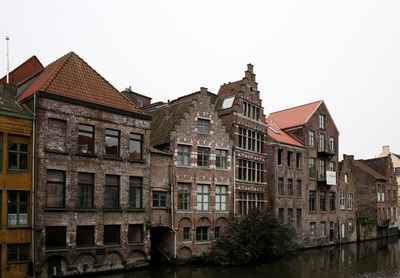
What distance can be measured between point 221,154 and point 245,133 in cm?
384

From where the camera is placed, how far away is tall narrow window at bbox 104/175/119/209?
26.8m

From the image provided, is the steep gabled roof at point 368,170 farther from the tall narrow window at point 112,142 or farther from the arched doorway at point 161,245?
the tall narrow window at point 112,142

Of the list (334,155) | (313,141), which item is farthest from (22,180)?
(334,155)

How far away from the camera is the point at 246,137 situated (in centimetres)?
3694

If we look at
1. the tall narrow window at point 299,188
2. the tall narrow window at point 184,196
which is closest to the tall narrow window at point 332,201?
the tall narrow window at point 299,188

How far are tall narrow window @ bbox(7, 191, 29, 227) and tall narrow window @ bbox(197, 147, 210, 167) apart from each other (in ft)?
43.0

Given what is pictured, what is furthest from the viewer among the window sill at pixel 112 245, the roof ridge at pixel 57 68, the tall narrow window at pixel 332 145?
the tall narrow window at pixel 332 145

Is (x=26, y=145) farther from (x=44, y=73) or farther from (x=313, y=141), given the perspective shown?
(x=313, y=141)

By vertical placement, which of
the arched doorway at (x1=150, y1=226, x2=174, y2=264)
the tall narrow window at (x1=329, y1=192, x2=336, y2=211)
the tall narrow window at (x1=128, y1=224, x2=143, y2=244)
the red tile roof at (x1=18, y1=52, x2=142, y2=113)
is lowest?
the arched doorway at (x1=150, y1=226, x2=174, y2=264)

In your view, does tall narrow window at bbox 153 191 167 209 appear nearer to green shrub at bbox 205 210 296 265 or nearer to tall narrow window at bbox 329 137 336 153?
green shrub at bbox 205 210 296 265

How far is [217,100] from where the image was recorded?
38.6m

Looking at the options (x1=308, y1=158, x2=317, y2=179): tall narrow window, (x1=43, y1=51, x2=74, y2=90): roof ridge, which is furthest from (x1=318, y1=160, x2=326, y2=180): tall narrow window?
(x1=43, y1=51, x2=74, y2=90): roof ridge

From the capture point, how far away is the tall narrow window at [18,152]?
22750mm

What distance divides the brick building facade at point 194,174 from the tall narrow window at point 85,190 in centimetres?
490
